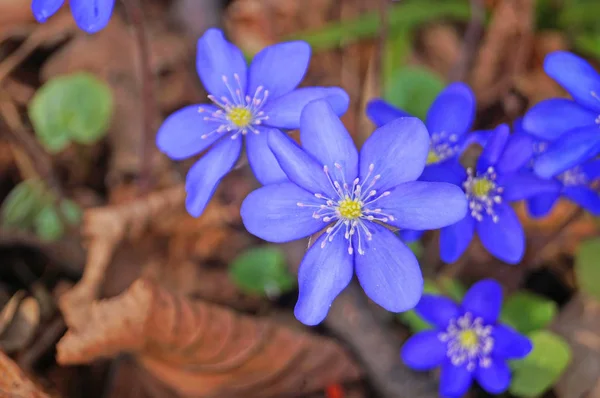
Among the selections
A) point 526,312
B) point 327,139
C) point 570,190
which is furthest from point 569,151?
point 526,312

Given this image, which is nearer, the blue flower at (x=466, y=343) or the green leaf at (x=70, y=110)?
the blue flower at (x=466, y=343)

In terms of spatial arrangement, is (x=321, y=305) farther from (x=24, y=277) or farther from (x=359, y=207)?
(x=24, y=277)

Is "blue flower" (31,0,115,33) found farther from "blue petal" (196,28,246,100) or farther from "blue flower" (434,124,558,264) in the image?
"blue flower" (434,124,558,264)

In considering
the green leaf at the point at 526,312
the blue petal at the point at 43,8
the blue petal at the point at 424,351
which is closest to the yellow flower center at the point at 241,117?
the blue petal at the point at 43,8

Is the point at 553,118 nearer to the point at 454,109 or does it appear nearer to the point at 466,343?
the point at 454,109

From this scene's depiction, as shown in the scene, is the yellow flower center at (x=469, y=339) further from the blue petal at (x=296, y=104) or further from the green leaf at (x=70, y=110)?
the green leaf at (x=70, y=110)

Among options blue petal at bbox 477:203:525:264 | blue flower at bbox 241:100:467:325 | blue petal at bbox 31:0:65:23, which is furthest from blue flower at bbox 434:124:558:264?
blue petal at bbox 31:0:65:23
